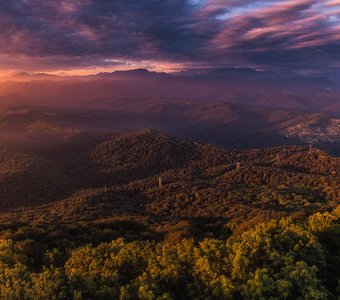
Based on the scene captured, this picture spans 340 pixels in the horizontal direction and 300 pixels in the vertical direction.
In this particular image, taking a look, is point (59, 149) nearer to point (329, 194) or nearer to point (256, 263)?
point (329, 194)

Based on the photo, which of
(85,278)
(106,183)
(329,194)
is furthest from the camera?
(106,183)

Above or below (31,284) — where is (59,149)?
below

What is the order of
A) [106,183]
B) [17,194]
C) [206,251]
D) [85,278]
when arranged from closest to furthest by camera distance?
[85,278]
[206,251]
[17,194]
[106,183]

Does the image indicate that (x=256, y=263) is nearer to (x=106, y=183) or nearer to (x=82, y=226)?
(x=82, y=226)

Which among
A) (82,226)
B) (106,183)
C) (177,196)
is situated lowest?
(106,183)

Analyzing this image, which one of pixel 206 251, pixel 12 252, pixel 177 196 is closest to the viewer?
pixel 206 251

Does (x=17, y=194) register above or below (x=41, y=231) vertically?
below

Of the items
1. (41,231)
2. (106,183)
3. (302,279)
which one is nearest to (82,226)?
(41,231)

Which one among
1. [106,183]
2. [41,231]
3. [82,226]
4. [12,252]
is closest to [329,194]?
[82,226]

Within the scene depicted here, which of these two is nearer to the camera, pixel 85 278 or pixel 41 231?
pixel 85 278
